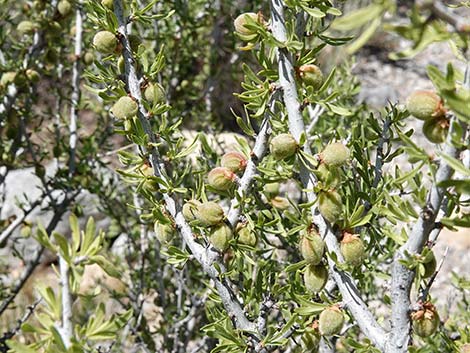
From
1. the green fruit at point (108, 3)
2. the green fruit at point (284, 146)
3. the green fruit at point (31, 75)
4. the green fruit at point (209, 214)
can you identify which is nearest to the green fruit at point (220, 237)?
the green fruit at point (209, 214)

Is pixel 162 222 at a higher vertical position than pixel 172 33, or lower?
higher

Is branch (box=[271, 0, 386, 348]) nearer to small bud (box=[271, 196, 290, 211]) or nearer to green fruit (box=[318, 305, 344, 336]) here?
green fruit (box=[318, 305, 344, 336])

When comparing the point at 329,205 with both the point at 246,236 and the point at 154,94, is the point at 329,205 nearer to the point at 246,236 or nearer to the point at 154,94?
the point at 246,236

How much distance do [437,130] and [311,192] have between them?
0.56ft

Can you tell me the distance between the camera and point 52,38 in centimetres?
147

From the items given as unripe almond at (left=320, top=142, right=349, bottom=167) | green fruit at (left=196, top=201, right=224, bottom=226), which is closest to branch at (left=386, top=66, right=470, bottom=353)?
unripe almond at (left=320, top=142, right=349, bottom=167)

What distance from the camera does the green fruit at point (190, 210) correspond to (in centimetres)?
76

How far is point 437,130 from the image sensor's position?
0.54m

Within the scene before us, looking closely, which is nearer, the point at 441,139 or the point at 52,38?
the point at 441,139

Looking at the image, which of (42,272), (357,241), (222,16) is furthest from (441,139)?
(42,272)

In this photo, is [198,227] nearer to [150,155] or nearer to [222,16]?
[150,155]

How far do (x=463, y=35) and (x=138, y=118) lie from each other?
459mm

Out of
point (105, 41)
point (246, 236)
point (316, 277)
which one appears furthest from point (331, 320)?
point (105, 41)

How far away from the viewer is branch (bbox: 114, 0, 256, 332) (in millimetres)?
741
